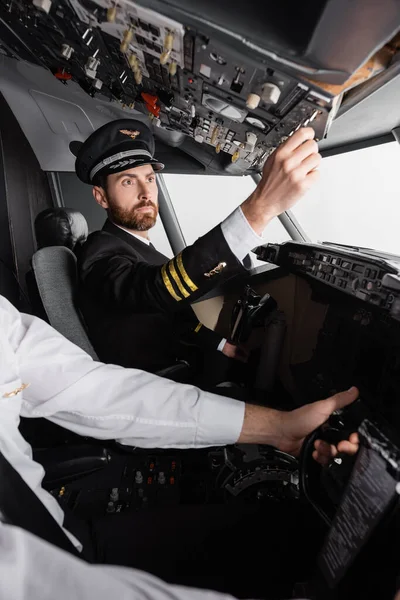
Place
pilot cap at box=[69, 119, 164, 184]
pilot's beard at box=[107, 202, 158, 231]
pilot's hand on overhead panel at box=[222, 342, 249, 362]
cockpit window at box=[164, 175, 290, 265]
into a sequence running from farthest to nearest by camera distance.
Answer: cockpit window at box=[164, 175, 290, 265] → pilot's hand on overhead panel at box=[222, 342, 249, 362] → pilot's beard at box=[107, 202, 158, 231] → pilot cap at box=[69, 119, 164, 184]

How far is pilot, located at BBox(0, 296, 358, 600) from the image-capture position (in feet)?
2.62

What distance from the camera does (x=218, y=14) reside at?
0.67m

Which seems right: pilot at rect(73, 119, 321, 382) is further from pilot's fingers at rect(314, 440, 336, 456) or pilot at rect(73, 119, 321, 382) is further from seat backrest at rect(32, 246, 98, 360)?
pilot's fingers at rect(314, 440, 336, 456)

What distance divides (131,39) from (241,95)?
A: 335mm

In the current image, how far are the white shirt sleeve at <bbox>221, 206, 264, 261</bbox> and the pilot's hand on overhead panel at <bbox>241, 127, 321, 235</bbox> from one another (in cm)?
6

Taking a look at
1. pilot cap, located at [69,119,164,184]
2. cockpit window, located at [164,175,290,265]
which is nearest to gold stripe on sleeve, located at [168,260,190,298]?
pilot cap, located at [69,119,164,184]

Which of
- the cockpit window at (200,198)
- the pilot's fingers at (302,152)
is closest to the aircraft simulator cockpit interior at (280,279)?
the pilot's fingers at (302,152)

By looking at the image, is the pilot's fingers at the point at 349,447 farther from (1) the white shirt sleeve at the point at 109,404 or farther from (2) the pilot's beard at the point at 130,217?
(2) the pilot's beard at the point at 130,217

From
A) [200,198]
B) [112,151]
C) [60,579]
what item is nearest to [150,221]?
[112,151]

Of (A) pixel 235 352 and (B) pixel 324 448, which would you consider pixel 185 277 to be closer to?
(B) pixel 324 448

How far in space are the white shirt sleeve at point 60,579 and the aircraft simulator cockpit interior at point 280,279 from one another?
30 centimetres

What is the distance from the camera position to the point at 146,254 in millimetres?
1809

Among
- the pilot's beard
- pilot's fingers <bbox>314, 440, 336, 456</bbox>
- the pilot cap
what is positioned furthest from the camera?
the pilot's beard

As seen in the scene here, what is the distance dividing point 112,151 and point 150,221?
37 centimetres
